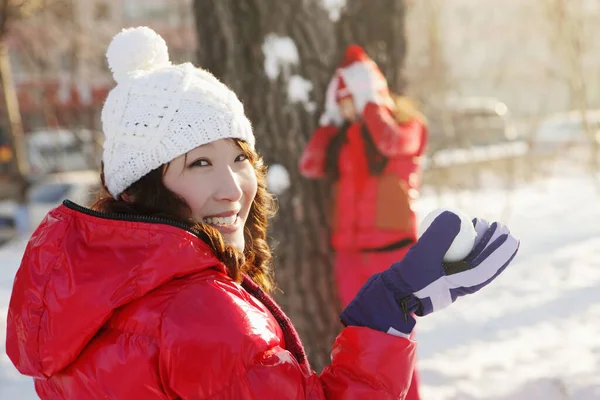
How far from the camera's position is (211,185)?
4.84 feet

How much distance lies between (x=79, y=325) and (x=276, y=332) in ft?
1.28

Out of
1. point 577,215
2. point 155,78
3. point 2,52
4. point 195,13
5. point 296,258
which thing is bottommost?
point 577,215

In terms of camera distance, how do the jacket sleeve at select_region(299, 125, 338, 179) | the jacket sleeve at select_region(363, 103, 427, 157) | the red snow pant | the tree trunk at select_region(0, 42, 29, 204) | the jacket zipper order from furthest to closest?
the tree trunk at select_region(0, 42, 29, 204)
the jacket sleeve at select_region(363, 103, 427, 157)
the red snow pant
the jacket sleeve at select_region(299, 125, 338, 179)
the jacket zipper

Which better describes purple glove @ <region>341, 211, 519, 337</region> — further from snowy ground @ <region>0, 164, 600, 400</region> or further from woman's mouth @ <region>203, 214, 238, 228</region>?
snowy ground @ <region>0, 164, 600, 400</region>

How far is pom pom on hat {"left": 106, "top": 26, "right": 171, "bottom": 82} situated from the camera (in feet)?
5.22

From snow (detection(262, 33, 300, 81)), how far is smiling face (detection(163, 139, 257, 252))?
181 centimetres

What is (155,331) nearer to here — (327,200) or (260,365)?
(260,365)

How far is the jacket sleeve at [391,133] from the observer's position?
11.9 ft

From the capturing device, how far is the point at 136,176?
1.50 metres

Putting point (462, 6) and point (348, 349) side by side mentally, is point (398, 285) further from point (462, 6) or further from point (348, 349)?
point (462, 6)

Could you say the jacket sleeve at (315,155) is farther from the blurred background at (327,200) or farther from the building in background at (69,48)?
the building in background at (69,48)

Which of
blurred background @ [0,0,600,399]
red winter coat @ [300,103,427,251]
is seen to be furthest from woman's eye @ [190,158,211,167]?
red winter coat @ [300,103,427,251]

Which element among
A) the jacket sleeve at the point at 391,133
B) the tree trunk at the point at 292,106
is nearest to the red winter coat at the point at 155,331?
the tree trunk at the point at 292,106

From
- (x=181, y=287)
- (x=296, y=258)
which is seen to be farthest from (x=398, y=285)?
(x=296, y=258)
